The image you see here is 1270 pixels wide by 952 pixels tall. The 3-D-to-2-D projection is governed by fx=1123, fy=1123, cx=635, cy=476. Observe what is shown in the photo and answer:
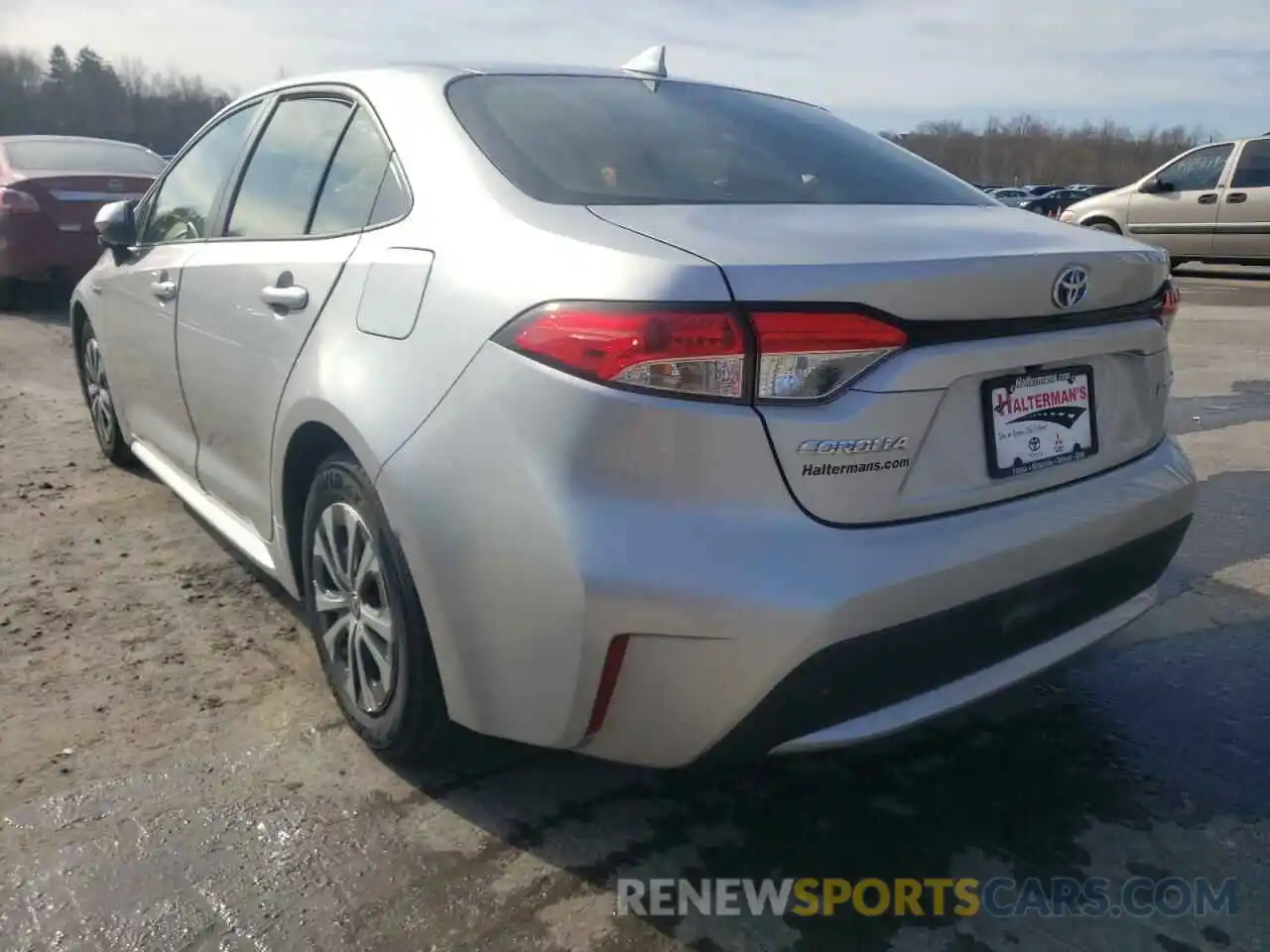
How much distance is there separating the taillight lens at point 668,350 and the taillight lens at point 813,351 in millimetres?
46

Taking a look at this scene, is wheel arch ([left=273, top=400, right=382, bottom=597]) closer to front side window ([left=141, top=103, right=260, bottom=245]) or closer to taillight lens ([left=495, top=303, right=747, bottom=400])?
taillight lens ([left=495, top=303, right=747, bottom=400])

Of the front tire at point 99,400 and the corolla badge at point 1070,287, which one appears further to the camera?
the front tire at point 99,400

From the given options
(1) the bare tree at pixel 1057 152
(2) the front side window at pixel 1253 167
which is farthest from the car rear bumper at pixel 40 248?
(1) the bare tree at pixel 1057 152

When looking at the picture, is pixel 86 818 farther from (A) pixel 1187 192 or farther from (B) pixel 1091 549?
(A) pixel 1187 192

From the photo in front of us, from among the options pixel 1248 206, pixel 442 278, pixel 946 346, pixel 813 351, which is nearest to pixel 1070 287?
pixel 946 346

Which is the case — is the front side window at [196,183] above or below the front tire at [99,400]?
above

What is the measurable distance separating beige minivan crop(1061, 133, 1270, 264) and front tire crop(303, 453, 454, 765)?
38.1 feet

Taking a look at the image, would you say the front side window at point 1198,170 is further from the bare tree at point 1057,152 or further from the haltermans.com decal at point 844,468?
the bare tree at point 1057,152

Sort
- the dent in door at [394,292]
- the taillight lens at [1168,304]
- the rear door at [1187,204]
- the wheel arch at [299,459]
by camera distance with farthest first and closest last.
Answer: the rear door at [1187,204], the taillight lens at [1168,304], the wheel arch at [299,459], the dent in door at [394,292]

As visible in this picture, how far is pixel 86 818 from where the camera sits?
7.88ft

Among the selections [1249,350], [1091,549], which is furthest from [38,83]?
[1091,549]

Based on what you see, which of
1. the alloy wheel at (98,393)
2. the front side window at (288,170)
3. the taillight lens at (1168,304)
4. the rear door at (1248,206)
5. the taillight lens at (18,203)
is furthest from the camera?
the rear door at (1248,206)

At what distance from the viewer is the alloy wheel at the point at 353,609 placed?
8.05 ft

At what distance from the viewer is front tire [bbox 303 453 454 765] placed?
7.57 feet
